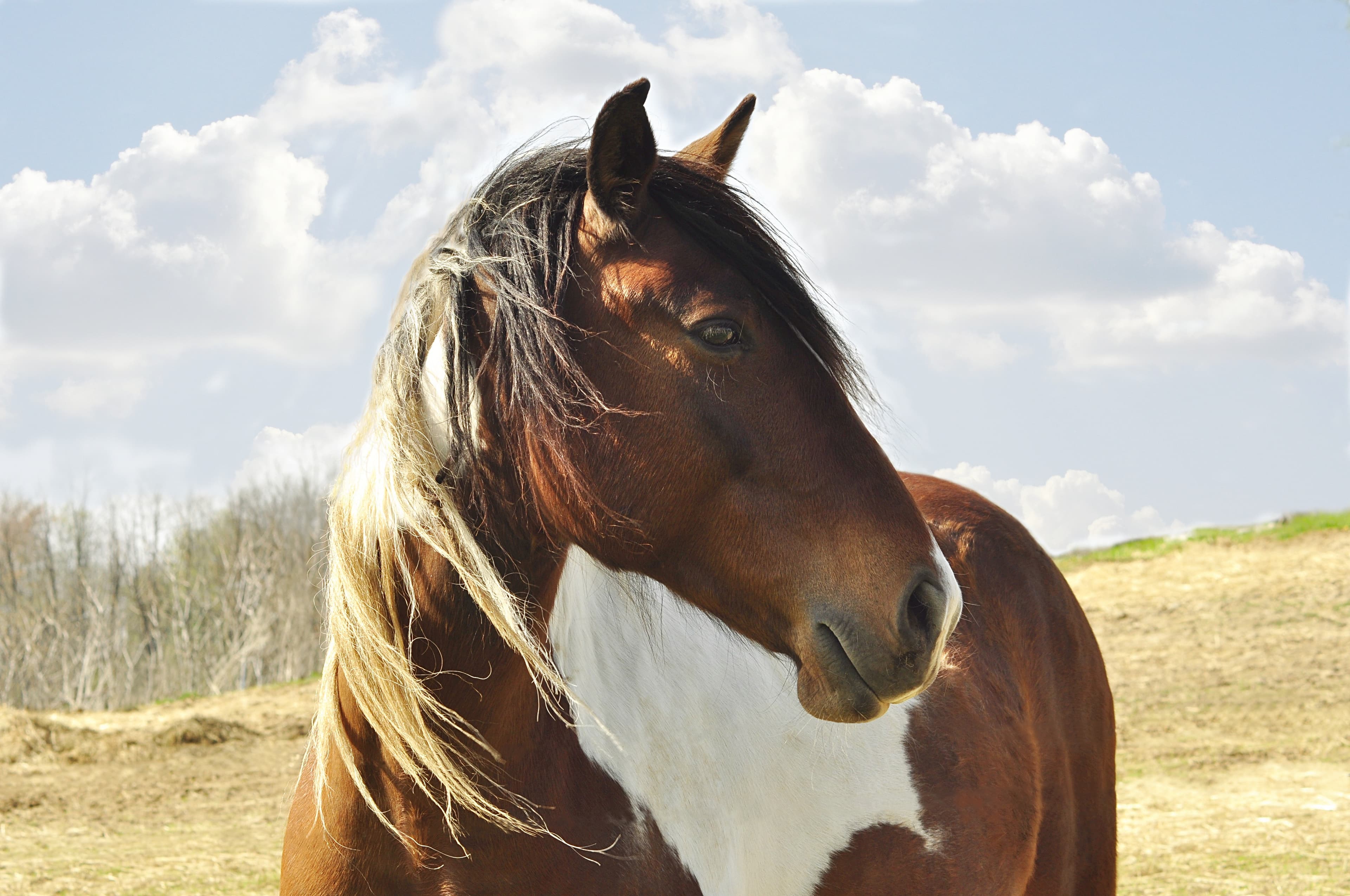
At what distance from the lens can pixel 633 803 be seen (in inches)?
73.9

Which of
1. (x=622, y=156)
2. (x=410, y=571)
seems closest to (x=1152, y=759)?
(x=410, y=571)

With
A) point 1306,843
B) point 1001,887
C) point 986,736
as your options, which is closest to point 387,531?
point 986,736

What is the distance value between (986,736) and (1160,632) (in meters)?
11.8

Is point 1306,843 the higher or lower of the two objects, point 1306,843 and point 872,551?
the lower

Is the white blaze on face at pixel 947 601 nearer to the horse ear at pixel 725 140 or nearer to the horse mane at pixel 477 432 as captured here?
the horse mane at pixel 477 432

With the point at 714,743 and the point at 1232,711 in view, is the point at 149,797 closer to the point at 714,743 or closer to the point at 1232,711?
the point at 714,743

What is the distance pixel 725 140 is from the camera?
6.43ft

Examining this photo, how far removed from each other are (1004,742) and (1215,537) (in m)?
16.0

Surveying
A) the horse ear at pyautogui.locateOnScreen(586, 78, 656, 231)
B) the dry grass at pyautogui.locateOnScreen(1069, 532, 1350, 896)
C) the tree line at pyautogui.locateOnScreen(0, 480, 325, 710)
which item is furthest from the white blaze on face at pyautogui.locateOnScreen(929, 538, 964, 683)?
the tree line at pyautogui.locateOnScreen(0, 480, 325, 710)

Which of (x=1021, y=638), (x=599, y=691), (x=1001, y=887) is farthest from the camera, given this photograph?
(x=1021, y=638)

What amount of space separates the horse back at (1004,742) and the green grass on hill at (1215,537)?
1383 cm

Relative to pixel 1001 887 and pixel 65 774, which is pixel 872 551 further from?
pixel 65 774

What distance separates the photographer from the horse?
1.55 meters

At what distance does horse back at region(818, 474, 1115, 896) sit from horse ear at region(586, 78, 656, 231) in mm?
1538
